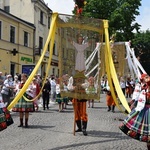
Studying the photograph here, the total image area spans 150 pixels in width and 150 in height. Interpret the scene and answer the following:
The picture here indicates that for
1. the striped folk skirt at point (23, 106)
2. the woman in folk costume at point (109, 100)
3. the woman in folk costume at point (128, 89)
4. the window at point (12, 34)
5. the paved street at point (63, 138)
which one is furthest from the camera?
the window at point (12, 34)

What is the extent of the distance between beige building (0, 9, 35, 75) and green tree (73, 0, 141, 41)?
707cm

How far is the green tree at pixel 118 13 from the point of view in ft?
123

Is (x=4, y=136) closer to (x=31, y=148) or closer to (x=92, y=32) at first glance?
(x=31, y=148)

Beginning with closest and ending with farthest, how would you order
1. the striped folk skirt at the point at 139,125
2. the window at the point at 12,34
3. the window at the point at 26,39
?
the striped folk skirt at the point at 139,125 < the window at the point at 12,34 < the window at the point at 26,39

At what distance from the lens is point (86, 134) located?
30.5 feet

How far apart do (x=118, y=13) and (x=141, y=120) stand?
1228 inches

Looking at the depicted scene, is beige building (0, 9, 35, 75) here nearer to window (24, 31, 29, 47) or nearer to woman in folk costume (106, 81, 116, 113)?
window (24, 31, 29, 47)

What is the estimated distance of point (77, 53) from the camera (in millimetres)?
9406

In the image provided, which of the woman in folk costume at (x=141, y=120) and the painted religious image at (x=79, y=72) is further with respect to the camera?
the painted religious image at (x=79, y=72)

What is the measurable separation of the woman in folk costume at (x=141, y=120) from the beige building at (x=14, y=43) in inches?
838

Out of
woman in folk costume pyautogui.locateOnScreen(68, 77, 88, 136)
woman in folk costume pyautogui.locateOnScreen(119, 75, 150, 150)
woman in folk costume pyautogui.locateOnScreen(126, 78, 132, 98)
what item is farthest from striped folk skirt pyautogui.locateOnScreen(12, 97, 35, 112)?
woman in folk costume pyautogui.locateOnScreen(126, 78, 132, 98)

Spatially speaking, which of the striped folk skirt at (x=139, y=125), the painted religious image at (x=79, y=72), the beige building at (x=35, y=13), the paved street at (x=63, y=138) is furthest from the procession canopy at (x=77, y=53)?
the beige building at (x=35, y=13)

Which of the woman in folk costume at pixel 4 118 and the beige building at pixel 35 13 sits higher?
the beige building at pixel 35 13

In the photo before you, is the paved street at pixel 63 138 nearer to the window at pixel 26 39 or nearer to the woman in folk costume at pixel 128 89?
the woman in folk costume at pixel 128 89
